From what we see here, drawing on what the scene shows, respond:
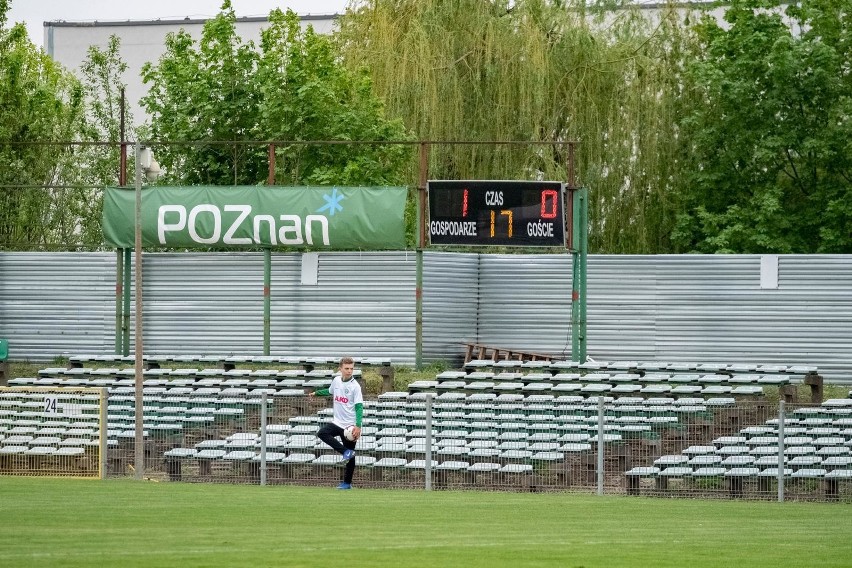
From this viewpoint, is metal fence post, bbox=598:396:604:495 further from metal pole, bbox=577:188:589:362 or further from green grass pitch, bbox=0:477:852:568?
metal pole, bbox=577:188:589:362

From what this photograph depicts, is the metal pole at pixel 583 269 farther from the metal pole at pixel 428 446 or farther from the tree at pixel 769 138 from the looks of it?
the tree at pixel 769 138

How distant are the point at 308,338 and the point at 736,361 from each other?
901cm

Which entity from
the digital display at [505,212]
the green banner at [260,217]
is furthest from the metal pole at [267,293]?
the digital display at [505,212]

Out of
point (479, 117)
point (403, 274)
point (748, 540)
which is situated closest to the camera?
point (748, 540)

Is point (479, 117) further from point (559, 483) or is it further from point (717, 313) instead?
point (559, 483)

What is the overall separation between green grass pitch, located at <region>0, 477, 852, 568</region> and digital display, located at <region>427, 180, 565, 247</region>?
9.77 meters

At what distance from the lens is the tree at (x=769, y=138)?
123ft

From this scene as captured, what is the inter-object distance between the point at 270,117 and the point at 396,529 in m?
22.9

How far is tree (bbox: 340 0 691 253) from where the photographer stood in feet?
119

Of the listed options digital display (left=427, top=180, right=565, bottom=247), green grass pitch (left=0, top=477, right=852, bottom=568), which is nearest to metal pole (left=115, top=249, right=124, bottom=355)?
digital display (left=427, top=180, right=565, bottom=247)

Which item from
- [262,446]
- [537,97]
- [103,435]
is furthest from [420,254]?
[103,435]

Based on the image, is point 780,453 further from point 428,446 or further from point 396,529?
point 396,529

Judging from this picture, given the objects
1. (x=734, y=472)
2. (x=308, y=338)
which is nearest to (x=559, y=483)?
(x=734, y=472)

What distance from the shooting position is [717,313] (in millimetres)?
29531
